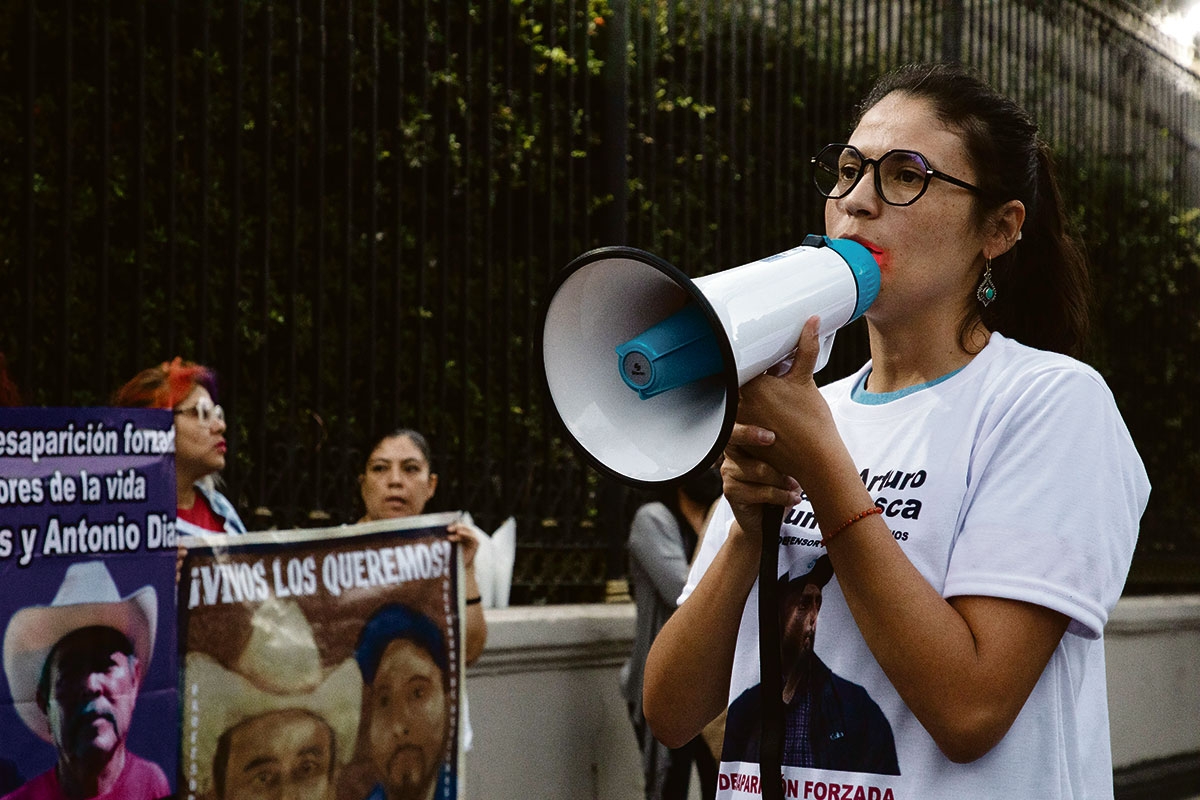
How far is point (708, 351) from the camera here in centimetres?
156

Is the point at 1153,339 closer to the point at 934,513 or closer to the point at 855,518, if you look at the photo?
the point at 934,513

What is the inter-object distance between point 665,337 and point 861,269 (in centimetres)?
29

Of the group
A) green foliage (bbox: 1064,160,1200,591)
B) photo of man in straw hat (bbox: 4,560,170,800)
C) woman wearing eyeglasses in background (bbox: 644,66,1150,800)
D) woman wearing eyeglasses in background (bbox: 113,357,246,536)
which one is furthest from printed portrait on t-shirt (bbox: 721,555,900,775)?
green foliage (bbox: 1064,160,1200,591)

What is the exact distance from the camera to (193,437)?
398 centimetres

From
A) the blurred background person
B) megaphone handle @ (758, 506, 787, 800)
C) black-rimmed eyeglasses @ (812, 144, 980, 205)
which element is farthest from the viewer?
the blurred background person

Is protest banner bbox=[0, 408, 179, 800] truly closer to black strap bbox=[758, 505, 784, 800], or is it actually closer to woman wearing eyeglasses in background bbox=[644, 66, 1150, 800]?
woman wearing eyeglasses in background bbox=[644, 66, 1150, 800]

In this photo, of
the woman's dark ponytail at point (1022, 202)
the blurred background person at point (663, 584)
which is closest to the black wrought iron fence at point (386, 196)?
the blurred background person at point (663, 584)

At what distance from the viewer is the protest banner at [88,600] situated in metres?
3.00

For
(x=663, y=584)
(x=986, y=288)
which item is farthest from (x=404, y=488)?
(x=986, y=288)

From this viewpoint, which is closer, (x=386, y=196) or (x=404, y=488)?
(x=404, y=488)

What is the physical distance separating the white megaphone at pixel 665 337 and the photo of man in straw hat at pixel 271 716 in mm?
2279

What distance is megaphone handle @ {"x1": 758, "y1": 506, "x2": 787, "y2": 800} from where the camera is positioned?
5.21 ft

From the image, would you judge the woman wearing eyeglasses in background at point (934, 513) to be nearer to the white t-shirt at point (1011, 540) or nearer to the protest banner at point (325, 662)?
Answer: the white t-shirt at point (1011, 540)

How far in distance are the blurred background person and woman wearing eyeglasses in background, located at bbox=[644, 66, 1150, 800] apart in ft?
10.2
